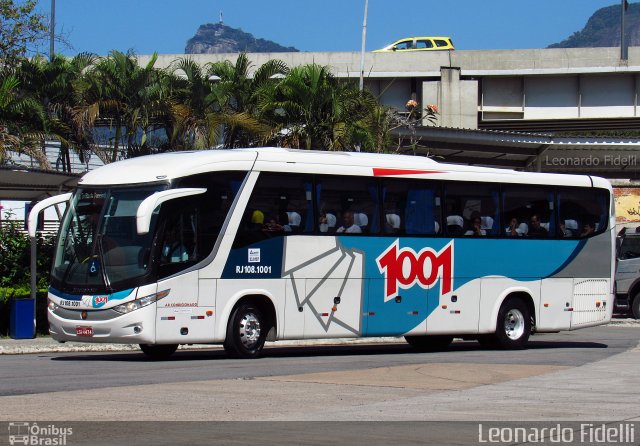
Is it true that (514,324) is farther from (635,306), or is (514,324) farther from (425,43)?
(425,43)

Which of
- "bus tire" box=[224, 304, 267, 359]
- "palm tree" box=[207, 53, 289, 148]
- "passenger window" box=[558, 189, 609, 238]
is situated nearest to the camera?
"bus tire" box=[224, 304, 267, 359]

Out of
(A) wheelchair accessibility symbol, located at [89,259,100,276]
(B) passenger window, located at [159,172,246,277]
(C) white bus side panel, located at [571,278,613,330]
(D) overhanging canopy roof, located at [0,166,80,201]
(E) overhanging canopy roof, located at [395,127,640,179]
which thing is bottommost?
(C) white bus side panel, located at [571,278,613,330]

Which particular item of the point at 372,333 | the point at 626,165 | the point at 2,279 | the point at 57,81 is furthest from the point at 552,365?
the point at 626,165

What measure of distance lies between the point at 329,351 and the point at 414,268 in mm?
2601

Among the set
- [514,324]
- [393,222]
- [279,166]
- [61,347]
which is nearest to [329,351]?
[393,222]

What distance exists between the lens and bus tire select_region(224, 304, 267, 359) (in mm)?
18484

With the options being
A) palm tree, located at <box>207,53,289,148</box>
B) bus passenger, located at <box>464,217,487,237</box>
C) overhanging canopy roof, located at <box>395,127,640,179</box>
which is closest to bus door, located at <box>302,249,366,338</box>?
bus passenger, located at <box>464,217,487,237</box>

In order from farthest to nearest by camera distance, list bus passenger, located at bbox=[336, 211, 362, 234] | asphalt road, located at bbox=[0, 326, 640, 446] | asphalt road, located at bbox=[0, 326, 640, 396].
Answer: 1. bus passenger, located at bbox=[336, 211, 362, 234]
2. asphalt road, located at bbox=[0, 326, 640, 396]
3. asphalt road, located at bbox=[0, 326, 640, 446]

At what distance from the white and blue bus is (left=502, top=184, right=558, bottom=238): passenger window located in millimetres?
28

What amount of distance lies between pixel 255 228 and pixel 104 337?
3081 millimetres

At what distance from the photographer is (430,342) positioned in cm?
2320

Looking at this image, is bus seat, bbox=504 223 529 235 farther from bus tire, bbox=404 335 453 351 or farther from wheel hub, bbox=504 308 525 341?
bus tire, bbox=404 335 453 351

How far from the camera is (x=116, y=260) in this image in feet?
57.7

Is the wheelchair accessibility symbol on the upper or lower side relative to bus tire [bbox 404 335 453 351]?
upper
